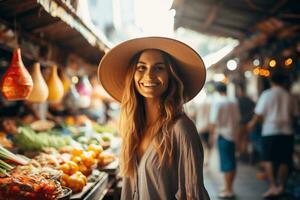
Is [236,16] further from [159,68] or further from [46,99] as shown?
[159,68]

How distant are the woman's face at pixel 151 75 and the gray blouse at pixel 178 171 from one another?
30 centimetres

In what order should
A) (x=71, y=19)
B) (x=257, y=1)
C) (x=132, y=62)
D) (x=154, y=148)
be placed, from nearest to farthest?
(x=154, y=148)
(x=132, y=62)
(x=71, y=19)
(x=257, y=1)

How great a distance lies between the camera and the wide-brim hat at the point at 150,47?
2566mm

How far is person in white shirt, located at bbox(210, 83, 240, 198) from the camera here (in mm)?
6816

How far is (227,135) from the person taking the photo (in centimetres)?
694

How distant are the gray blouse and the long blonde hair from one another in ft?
0.22

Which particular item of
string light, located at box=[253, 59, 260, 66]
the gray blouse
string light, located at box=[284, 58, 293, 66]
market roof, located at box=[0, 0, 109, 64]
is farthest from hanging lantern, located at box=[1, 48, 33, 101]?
string light, located at box=[253, 59, 260, 66]

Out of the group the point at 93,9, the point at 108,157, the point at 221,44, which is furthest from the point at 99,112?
the point at 221,44

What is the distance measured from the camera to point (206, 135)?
31.8ft

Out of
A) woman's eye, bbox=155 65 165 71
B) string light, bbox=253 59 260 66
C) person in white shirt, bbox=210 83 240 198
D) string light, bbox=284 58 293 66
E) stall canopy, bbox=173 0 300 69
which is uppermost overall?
stall canopy, bbox=173 0 300 69

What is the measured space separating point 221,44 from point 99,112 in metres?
9.24

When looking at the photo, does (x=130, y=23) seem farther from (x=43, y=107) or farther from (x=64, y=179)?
(x=64, y=179)

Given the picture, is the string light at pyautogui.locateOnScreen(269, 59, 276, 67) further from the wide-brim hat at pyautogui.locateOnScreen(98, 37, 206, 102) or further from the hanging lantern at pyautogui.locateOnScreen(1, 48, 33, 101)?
the hanging lantern at pyautogui.locateOnScreen(1, 48, 33, 101)

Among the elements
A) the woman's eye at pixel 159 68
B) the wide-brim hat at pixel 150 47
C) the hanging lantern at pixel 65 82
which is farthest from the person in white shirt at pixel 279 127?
the woman's eye at pixel 159 68
